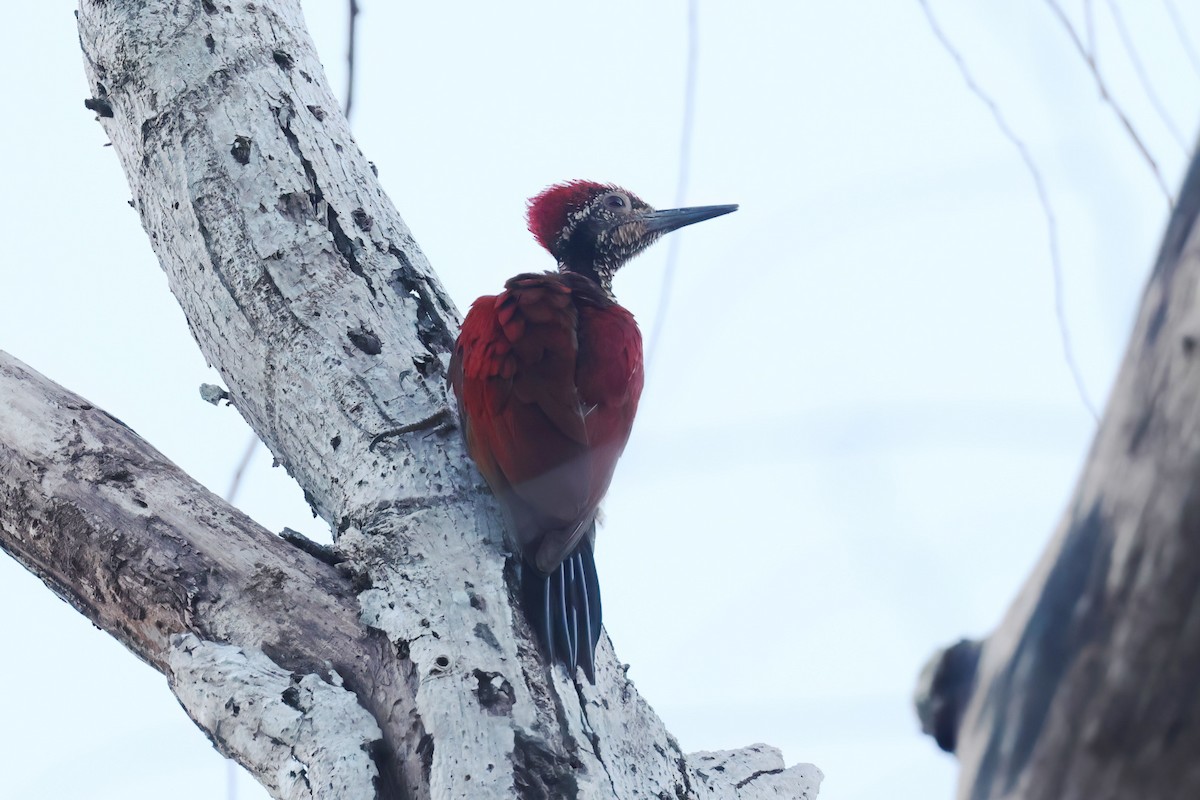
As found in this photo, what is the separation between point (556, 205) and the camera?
3.81 meters

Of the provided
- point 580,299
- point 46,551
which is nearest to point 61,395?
A: point 46,551

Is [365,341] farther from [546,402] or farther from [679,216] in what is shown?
[679,216]

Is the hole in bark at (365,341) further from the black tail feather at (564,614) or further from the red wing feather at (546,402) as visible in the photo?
the black tail feather at (564,614)

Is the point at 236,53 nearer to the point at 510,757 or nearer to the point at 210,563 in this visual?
the point at 210,563

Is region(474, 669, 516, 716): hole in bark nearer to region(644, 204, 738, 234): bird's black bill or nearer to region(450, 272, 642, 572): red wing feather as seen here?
region(450, 272, 642, 572): red wing feather

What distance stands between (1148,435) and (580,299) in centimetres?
207

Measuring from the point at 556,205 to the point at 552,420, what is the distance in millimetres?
1580

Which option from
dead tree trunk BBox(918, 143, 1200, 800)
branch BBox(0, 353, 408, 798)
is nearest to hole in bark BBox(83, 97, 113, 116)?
branch BBox(0, 353, 408, 798)

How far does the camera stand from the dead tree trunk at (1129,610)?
2.32ft

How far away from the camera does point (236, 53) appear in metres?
2.59

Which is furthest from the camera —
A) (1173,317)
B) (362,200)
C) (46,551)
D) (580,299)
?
(580,299)

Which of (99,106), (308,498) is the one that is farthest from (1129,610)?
(99,106)

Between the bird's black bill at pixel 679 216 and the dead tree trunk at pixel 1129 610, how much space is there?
3115 millimetres

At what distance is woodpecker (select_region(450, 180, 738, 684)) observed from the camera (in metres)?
2.05
